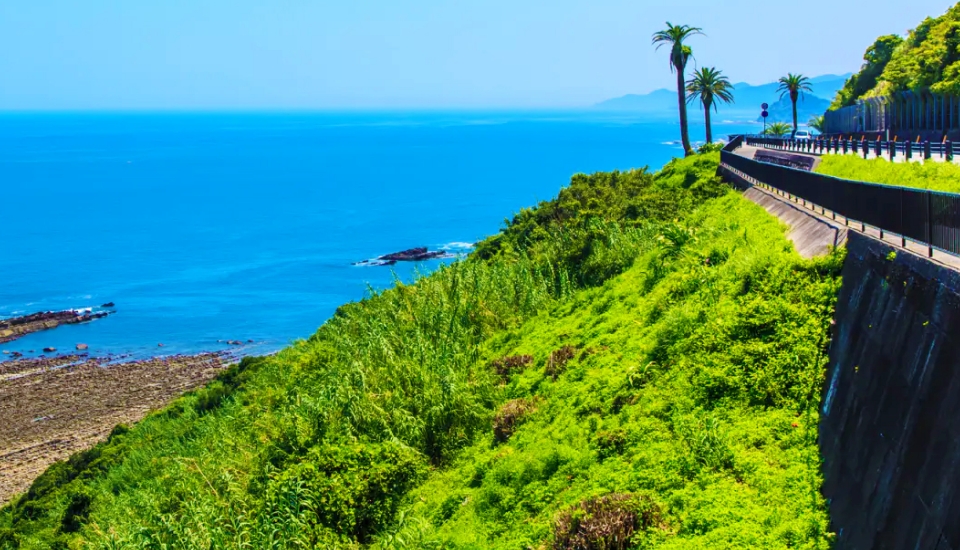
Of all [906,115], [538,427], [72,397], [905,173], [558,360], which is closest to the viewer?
[538,427]

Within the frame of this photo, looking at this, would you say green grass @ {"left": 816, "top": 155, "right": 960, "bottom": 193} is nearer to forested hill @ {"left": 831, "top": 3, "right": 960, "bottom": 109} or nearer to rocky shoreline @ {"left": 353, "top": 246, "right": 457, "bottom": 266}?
forested hill @ {"left": 831, "top": 3, "right": 960, "bottom": 109}

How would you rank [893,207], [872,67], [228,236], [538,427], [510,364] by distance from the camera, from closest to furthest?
[893,207] < [538,427] < [510,364] < [872,67] < [228,236]

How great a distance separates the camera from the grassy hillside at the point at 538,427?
12.1m

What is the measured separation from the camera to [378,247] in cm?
9375

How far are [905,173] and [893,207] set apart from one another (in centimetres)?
975

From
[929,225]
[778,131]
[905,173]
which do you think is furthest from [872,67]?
[929,225]

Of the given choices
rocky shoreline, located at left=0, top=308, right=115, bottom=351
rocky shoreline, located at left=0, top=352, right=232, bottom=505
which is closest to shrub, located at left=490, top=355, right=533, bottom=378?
rocky shoreline, located at left=0, top=352, right=232, bottom=505

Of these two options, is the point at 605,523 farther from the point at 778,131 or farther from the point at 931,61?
the point at 778,131

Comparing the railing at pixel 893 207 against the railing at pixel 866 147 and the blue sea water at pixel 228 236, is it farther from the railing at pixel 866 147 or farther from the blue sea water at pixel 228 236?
the blue sea water at pixel 228 236

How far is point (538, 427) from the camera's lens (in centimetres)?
1808

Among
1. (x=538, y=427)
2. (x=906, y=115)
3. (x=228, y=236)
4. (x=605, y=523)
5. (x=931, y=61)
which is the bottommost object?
(x=228, y=236)

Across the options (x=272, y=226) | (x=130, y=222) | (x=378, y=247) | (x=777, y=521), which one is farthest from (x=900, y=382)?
(x=130, y=222)

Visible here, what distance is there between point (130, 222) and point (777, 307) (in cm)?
11945

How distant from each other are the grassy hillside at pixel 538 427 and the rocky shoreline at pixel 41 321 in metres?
38.6
